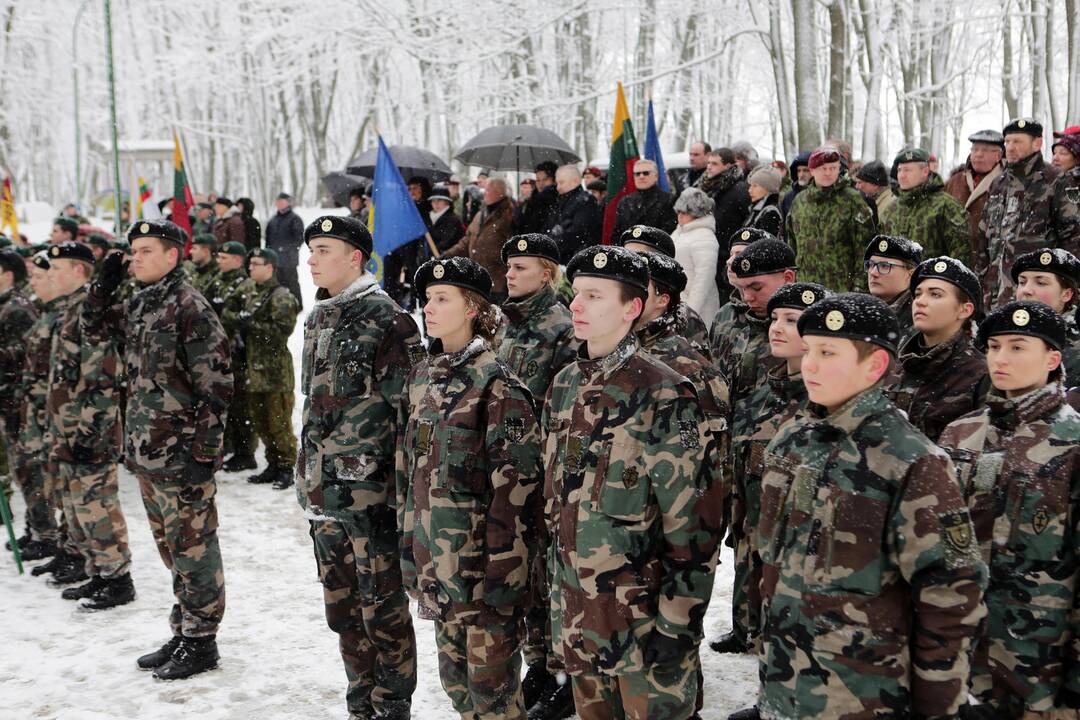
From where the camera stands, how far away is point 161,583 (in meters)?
6.03

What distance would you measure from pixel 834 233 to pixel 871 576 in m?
4.81

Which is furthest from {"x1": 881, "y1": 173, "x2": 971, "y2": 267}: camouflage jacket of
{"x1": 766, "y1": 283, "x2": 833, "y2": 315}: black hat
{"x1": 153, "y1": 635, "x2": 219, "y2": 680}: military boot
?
{"x1": 153, "y1": 635, "x2": 219, "y2": 680}: military boot

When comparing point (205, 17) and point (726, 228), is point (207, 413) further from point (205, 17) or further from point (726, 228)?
point (205, 17)

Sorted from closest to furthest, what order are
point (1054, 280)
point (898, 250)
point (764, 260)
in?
point (1054, 280) < point (764, 260) < point (898, 250)

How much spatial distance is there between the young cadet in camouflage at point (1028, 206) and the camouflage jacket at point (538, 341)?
371 cm

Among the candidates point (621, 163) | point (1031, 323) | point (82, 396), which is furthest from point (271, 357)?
point (1031, 323)

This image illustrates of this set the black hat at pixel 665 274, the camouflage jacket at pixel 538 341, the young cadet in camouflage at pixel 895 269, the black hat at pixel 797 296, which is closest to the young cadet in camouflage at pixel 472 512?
the black hat at pixel 665 274

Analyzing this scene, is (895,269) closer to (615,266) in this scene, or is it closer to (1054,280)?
Answer: (1054,280)

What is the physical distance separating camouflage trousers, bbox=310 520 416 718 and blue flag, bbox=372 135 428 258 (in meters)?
4.21

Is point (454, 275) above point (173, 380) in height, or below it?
above

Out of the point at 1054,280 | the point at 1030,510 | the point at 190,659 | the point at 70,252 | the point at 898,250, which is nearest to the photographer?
the point at 1030,510

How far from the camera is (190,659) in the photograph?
183 inches

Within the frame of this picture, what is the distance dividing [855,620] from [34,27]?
4173 cm

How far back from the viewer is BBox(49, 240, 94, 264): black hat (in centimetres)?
609
